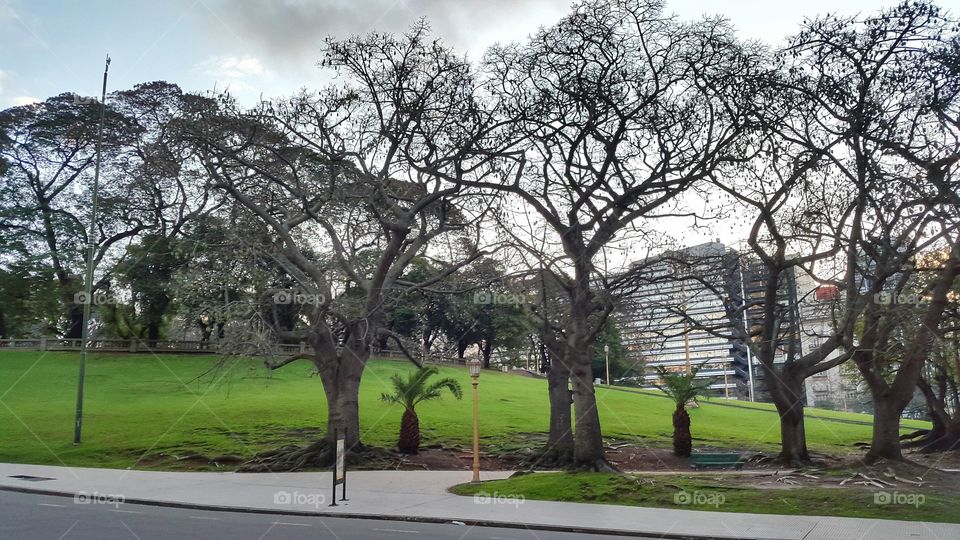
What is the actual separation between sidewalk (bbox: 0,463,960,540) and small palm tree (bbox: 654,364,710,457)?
347 inches

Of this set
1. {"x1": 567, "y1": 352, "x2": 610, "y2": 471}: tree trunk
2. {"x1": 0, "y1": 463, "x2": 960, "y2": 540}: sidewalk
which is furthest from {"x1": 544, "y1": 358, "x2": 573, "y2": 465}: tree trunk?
{"x1": 567, "y1": 352, "x2": 610, "y2": 471}: tree trunk

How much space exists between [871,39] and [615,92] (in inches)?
233

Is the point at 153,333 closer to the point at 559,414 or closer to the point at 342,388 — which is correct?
the point at 342,388

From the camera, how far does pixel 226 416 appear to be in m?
34.6

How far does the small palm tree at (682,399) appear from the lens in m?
27.5

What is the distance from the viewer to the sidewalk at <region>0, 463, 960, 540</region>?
11570 millimetres

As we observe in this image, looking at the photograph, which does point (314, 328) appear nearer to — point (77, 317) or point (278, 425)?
point (278, 425)

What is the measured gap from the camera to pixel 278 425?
1277 inches

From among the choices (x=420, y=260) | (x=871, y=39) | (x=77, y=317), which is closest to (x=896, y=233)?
(x=871, y=39)

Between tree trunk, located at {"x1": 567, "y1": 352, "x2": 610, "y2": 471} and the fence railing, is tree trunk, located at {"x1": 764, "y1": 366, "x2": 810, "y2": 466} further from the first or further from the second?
the fence railing

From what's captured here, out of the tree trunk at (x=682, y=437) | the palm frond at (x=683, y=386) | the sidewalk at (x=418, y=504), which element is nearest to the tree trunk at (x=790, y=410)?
the tree trunk at (x=682, y=437)

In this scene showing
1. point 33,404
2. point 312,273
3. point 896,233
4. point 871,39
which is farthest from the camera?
point 33,404

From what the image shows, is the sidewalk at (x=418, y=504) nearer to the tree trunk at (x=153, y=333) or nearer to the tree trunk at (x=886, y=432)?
the tree trunk at (x=886, y=432)

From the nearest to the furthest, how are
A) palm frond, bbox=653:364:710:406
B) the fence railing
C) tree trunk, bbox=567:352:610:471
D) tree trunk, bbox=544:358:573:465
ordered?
tree trunk, bbox=567:352:610:471, tree trunk, bbox=544:358:573:465, palm frond, bbox=653:364:710:406, the fence railing
